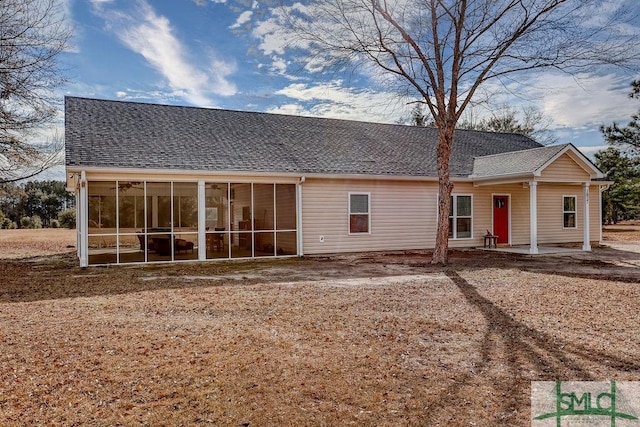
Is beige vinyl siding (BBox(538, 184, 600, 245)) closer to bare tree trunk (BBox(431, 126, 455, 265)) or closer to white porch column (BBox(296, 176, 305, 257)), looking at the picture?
bare tree trunk (BBox(431, 126, 455, 265))

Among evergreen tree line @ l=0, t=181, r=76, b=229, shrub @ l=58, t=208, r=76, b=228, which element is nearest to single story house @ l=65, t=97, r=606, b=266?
shrub @ l=58, t=208, r=76, b=228

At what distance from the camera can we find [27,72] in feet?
44.0

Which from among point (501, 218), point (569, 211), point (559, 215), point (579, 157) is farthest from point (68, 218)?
point (579, 157)

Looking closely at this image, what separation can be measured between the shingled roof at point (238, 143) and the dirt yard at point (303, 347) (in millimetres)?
4304

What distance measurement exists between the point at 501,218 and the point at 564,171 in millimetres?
2892

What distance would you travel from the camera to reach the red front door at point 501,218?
17156 mm

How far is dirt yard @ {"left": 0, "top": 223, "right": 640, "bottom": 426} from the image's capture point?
11.5ft

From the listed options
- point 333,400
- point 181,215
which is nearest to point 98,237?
point 181,215

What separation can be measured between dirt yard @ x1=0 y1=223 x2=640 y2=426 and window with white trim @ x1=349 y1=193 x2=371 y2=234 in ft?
17.1

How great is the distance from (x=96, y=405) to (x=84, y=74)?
15054 mm

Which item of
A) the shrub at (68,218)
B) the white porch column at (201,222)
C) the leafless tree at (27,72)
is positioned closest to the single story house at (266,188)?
the white porch column at (201,222)

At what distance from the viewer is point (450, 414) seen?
3.40 m

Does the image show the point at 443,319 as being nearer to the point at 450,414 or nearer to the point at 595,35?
the point at 450,414

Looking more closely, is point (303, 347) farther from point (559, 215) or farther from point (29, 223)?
point (29, 223)
